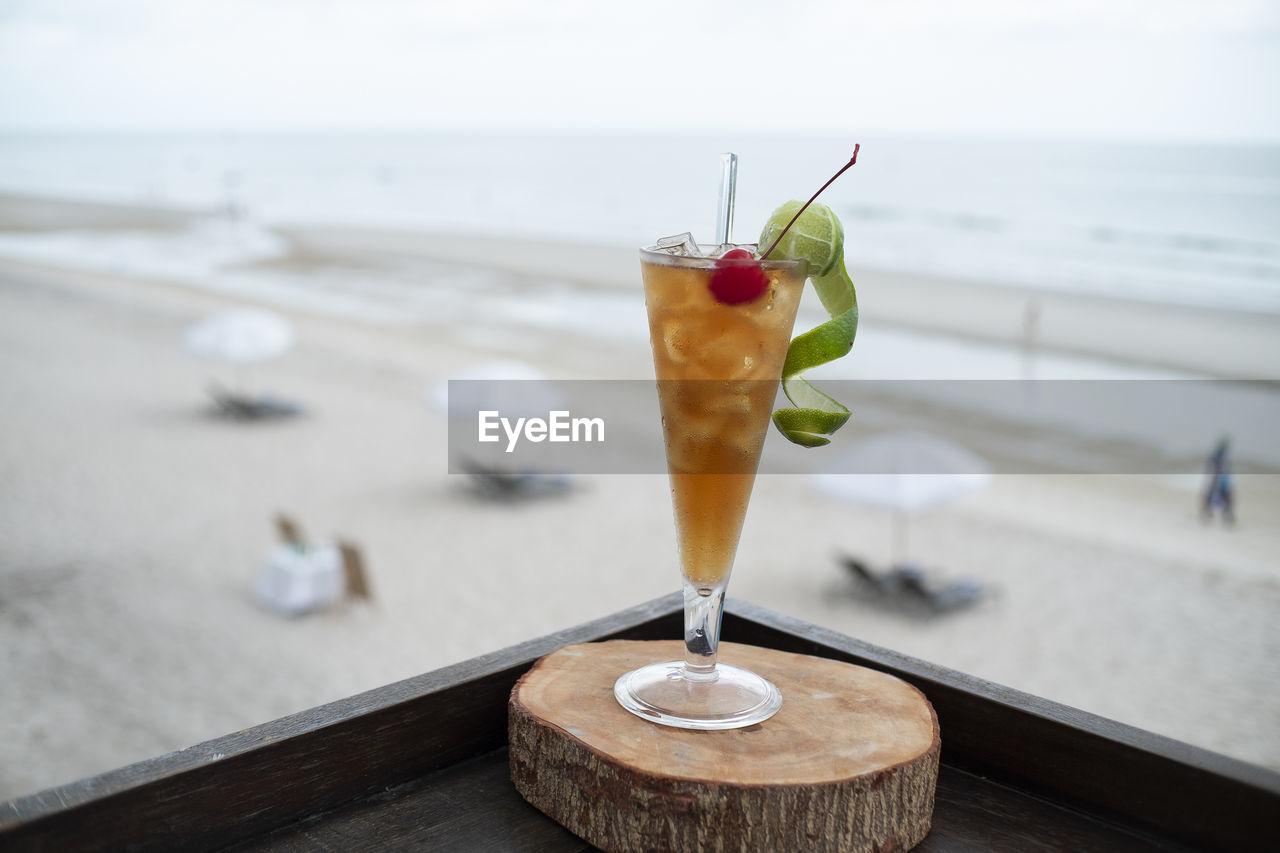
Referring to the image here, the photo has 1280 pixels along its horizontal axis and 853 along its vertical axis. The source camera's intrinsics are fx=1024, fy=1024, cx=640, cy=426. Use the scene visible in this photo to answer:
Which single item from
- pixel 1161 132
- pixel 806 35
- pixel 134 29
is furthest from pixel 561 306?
pixel 1161 132

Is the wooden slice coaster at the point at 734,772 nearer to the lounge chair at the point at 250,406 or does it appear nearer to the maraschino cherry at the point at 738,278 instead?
the maraschino cherry at the point at 738,278

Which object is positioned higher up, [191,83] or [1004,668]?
[191,83]

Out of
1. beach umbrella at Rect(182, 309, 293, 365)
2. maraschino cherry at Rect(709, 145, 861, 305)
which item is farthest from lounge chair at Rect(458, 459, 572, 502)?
maraschino cherry at Rect(709, 145, 861, 305)

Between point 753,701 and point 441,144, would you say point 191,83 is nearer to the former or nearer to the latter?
point 753,701

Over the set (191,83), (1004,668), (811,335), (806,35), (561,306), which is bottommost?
(1004,668)

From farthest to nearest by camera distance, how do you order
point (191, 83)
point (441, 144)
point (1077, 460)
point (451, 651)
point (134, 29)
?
point (441, 144), point (191, 83), point (134, 29), point (1077, 460), point (451, 651)

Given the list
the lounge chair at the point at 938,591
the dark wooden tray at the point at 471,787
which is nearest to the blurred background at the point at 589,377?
the lounge chair at the point at 938,591
